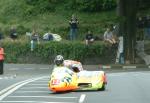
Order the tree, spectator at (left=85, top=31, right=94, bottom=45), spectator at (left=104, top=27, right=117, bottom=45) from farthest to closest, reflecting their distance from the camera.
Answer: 1. the tree
2. spectator at (left=85, top=31, right=94, bottom=45)
3. spectator at (left=104, top=27, right=117, bottom=45)

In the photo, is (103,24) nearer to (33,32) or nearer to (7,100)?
(33,32)

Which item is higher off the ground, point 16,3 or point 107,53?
point 16,3

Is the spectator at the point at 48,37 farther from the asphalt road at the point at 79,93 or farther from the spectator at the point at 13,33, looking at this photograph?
the asphalt road at the point at 79,93

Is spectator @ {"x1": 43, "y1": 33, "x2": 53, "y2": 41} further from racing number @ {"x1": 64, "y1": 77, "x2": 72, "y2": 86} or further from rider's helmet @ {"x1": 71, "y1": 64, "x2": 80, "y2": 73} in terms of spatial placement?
racing number @ {"x1": 64, "y1": 77, "x2": 72, "y2": 86}

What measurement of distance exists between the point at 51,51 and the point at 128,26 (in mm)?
5149

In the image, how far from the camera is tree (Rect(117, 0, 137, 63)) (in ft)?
149

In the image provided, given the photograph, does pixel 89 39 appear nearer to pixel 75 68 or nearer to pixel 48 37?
pixel 48 37

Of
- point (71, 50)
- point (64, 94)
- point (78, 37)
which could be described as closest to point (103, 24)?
point (78, 37)

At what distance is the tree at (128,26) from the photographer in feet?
149

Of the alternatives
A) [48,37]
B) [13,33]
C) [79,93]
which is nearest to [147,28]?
[48,37]

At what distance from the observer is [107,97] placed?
21.7m

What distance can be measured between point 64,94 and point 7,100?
2.57 meters

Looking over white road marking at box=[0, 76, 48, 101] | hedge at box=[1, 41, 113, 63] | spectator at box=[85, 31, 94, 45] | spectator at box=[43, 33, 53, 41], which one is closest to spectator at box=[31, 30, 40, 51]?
hedge at box=[1, 41, 113, 63]

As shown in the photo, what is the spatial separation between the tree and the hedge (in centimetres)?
156
